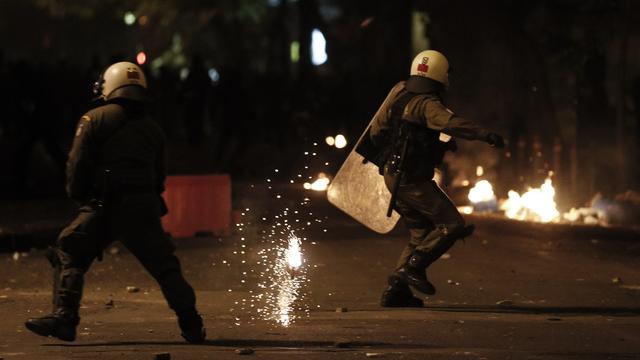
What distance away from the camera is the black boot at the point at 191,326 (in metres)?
8.60

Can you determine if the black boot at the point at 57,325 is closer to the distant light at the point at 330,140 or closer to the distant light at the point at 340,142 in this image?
the distant light at the point at 340,142

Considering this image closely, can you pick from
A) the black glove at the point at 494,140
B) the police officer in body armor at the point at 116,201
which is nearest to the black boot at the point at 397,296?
the black glove at the point at 494,140

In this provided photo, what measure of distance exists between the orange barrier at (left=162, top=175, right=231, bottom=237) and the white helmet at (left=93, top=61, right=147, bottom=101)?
22.0ft

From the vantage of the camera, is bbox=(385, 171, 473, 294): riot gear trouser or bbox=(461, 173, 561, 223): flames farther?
bbox=(461, 173, 561, 223): flames

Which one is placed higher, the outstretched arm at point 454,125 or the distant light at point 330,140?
the distant light at point 330,140

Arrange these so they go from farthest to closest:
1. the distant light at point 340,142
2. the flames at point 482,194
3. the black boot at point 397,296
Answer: the distant light at point 340,142 < the flames at point 482,194 < the black boot at point 397,296

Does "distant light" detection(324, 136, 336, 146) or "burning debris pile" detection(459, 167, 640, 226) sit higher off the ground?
"distant light" detection(324, 136, 336, 146)

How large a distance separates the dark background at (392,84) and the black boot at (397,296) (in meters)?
8.49

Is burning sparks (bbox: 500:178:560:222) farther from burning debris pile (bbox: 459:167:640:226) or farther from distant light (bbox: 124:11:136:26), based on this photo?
distant light (bbox: 124:11:136:26)

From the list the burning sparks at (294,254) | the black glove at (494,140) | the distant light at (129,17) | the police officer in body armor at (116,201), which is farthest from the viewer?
the distant light at (129,17)

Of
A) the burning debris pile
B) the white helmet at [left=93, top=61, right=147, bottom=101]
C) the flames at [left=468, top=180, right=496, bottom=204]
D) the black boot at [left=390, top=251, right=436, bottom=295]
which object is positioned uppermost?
the flames at [left=468, top=180, right=496, bottom=204]

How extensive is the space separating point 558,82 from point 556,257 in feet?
49.0

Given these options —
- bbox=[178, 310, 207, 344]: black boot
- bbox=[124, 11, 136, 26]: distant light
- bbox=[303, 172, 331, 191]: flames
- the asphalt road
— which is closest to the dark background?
bbox=[303, 172, 331, 191]: flames

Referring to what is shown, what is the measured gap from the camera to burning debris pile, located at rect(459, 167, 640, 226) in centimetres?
1705
